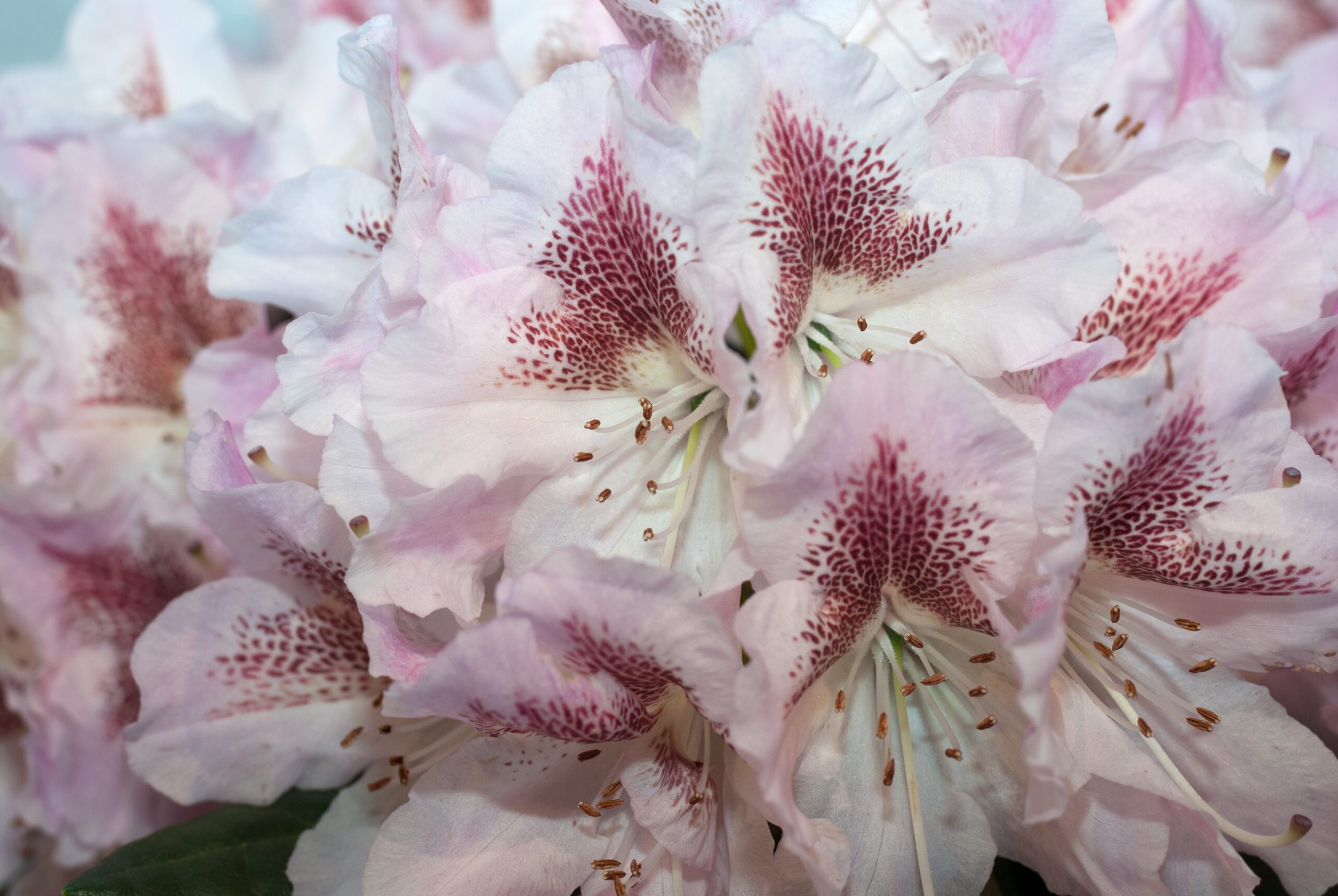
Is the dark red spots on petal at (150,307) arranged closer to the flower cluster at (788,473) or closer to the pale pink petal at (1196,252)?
the flower cluster at (788,473)

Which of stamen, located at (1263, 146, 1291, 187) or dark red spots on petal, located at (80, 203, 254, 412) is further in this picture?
dark red spots on petal, located at (80, 203, 254, 412)

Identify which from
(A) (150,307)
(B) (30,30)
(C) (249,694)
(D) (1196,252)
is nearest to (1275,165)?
(D) (1196,252)

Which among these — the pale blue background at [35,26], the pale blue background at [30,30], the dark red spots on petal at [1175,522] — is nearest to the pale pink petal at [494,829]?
the dark red spots on petal at [1175,522]

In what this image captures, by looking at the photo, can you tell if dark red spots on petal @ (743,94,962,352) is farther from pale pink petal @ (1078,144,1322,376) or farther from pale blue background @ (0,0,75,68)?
pale blue background @ (0,0,75,68)

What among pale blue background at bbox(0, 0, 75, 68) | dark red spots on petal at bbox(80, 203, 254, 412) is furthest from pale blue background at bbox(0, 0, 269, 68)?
dark red spots on petal at bbox(80, 203, 254, 412)

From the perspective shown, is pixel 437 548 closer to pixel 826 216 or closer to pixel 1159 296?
pixel 826 216
